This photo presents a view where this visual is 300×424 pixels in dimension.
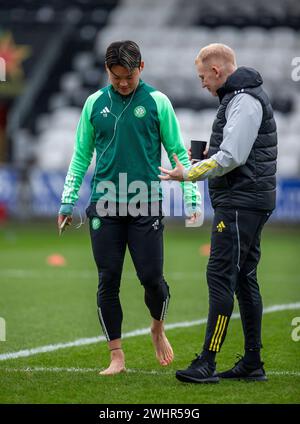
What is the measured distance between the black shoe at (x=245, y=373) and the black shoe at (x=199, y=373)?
21 centimetres

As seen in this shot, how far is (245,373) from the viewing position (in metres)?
6.03

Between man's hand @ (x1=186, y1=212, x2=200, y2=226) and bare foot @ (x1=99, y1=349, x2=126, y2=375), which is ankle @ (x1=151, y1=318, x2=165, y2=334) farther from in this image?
man's hand @ (x1=186, y1=212, x2=200, y2=226)

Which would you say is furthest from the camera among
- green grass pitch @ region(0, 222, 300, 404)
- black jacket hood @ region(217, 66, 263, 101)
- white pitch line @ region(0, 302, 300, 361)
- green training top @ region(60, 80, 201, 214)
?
white pitch line @ region(0, 302, 300, 361)

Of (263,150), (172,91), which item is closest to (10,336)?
(263,150)

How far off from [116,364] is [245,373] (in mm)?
866

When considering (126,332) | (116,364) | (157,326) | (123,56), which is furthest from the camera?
(126,332)

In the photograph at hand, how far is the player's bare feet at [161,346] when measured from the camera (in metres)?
6.55

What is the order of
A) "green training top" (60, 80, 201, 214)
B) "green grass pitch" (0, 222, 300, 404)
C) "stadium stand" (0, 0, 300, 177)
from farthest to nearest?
"stadium stand" (0, 0, 300, 177) < "green training top" (60, 80, 201, 214) < "green grass pitch" (0, 222, 300, 404)

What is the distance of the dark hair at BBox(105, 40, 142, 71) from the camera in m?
6.00

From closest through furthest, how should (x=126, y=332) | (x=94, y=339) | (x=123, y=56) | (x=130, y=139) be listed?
1. (x=123, y=56)
2. (x=130, y=139)
3. (x=94, y=339)
4. (x=126, y=332)

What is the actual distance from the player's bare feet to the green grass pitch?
0.09 metres

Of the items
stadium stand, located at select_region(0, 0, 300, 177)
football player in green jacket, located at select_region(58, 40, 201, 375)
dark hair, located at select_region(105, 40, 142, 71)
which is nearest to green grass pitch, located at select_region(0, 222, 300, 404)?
football player in green jacket, located at select_region(58, 40, 201, 375)

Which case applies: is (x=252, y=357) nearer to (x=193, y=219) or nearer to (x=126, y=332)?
(x=193, y=219)

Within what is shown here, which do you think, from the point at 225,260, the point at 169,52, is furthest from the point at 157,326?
the point at 169,52
